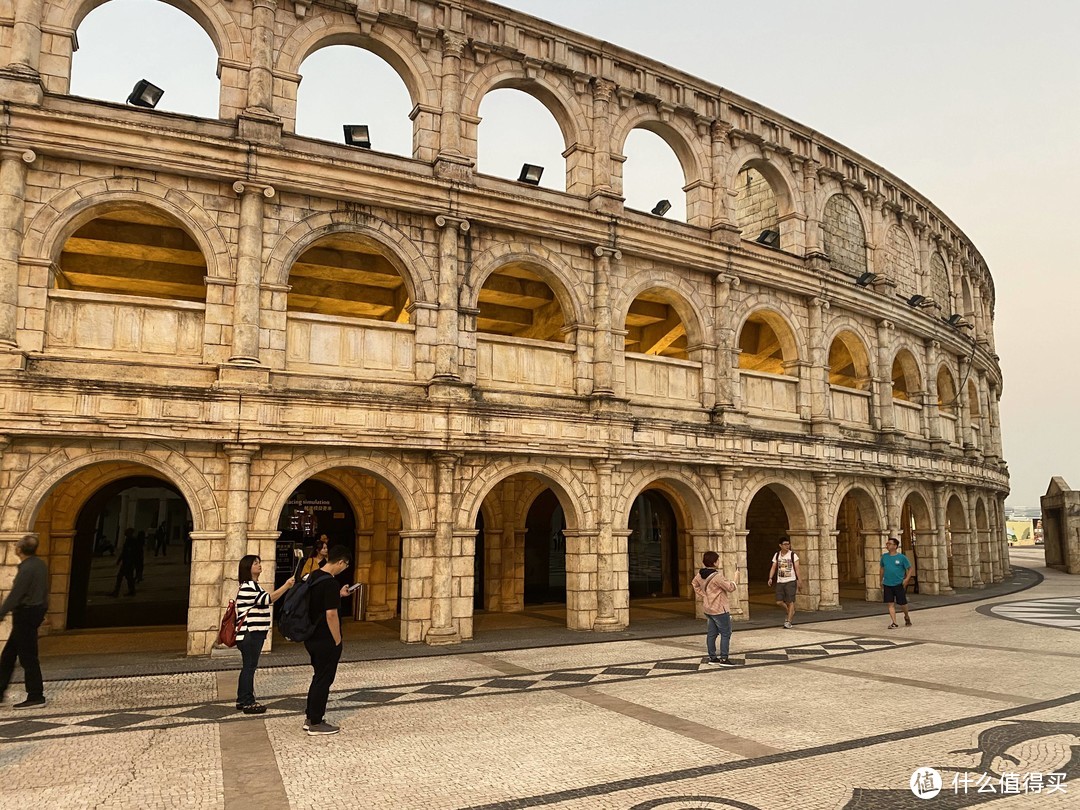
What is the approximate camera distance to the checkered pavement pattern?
7.67m

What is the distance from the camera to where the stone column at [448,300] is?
13.8 meters

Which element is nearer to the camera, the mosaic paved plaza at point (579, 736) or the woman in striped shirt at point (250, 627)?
the mosaic paved plaza at point (579, 736)

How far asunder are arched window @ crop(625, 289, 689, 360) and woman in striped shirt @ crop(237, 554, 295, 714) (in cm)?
1317

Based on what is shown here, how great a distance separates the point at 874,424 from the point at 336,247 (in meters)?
15.5

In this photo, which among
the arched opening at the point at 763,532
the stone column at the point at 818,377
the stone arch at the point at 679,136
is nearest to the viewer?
the stone arch at the point at 679,136

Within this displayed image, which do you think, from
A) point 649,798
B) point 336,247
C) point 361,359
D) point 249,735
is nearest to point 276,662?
point 249,735

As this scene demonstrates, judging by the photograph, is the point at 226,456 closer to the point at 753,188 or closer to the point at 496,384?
the point at 496,384

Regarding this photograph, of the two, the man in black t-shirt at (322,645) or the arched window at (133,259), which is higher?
the arched window at (133,259)

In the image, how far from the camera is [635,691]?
930 cm

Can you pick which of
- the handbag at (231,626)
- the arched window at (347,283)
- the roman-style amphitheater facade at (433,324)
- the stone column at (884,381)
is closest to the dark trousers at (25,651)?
the handbag at (231,626)

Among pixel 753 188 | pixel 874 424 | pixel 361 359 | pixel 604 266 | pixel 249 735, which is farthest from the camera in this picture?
pixel 753 188

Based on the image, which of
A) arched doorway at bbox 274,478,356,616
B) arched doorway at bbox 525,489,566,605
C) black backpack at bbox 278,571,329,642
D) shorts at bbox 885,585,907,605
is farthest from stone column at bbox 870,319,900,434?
black backpack at bbox 278,571,329,642

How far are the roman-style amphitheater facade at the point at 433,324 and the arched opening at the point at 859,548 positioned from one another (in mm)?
157
